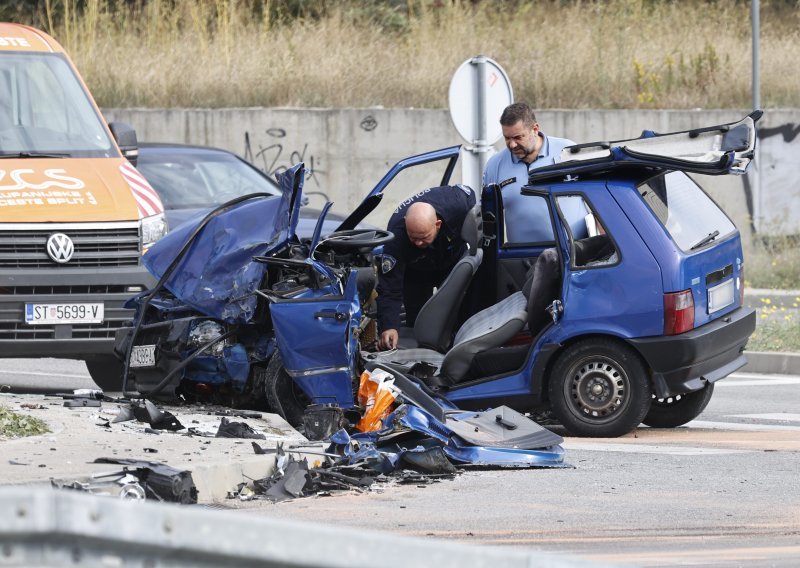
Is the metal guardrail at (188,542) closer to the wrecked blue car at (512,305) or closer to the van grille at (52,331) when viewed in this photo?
the wrecked blue car at (512,305)

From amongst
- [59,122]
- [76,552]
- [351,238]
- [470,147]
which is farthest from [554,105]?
[76,552]

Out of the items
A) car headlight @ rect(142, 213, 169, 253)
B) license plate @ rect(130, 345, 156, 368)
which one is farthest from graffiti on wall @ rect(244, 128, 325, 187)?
license plate @ rect(130, 345, 156, 368)

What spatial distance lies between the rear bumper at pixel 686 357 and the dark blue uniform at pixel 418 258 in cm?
152

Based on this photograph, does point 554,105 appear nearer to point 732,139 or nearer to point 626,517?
point 732,139

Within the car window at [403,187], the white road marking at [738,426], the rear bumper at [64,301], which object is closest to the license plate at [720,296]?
the white road marking at [738,426]

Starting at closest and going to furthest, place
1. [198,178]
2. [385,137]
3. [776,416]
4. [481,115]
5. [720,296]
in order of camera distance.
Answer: [720,296] < [776,416] < [481,115] < [198,178] < [385,137]

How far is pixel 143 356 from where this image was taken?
945cm

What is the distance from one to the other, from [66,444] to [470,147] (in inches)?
271

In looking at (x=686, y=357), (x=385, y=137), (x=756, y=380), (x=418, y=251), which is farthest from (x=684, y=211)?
(x=385, y=137)

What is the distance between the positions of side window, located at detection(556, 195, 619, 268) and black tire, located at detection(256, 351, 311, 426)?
185 centimetres

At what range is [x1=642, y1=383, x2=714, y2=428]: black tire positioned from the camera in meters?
9.35

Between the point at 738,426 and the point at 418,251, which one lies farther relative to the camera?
the point at 738,426

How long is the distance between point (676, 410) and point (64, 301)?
424 cm

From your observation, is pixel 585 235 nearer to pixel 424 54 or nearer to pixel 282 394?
pixel 282 394
